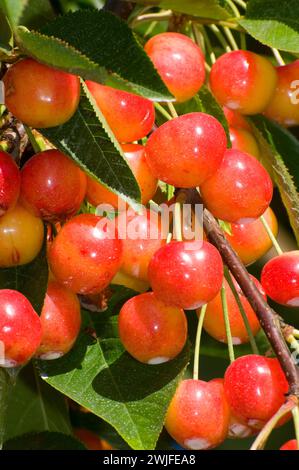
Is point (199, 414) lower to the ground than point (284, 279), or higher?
lower

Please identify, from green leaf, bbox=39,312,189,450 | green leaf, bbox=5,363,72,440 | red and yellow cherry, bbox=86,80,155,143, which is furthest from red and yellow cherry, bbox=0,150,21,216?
green leaf, bbox=5,363,72,440

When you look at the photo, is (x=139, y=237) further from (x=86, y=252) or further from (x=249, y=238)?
(x=249, y=238)

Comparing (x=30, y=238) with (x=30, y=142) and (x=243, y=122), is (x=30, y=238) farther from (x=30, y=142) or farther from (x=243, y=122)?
(x=243, y=122)

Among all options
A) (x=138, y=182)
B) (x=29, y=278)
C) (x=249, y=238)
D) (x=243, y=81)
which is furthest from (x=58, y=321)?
(x=243, y=81)

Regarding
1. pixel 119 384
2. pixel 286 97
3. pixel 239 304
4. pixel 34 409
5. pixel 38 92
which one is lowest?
pixel 34 409

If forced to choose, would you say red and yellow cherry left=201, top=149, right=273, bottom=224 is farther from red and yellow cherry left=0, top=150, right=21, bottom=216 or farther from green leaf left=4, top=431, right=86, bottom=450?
green leaf left=4, top=431, right=86, bottom=450

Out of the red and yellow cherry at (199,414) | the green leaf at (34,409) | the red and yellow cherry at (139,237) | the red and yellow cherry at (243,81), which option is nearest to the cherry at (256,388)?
the red and yellow cherry at (199,414)

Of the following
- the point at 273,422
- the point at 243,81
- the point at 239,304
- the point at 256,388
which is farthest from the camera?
the point at 243,81
